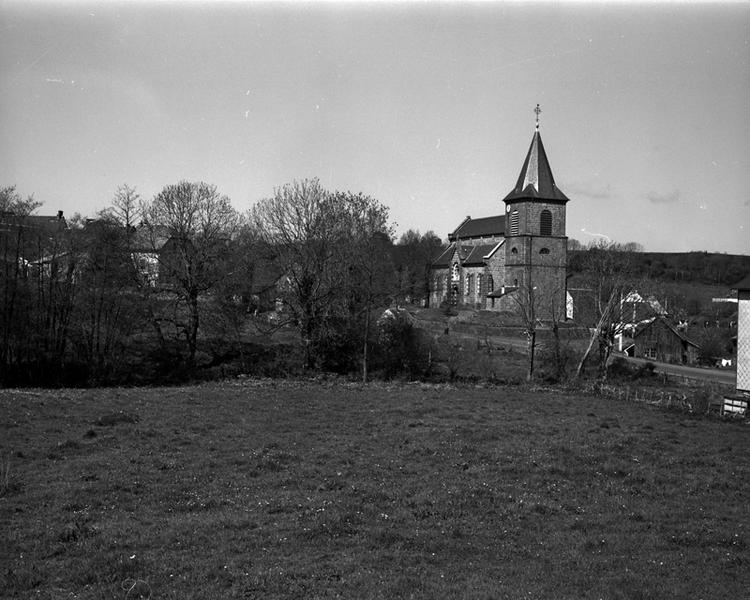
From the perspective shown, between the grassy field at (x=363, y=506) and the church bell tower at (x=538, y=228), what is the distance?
1938 inches

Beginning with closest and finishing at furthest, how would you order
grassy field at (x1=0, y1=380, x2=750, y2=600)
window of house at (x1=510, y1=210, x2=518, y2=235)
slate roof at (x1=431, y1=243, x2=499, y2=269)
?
grassy field at (x1=0, y1=380, x2=750, y2=600) < window of house at (x1=510, y1=210, x2=518, y2=235) < slate roof at (x1=431, y1=243, x2=499, y2=269)

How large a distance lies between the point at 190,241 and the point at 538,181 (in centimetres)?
4292

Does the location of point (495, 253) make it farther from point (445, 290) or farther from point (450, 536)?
point (450, 536)

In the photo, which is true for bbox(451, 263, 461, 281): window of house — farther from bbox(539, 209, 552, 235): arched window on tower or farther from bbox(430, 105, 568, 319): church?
bbox(539, 209, 552, 235): arched window on tower

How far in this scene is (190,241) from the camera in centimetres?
3497

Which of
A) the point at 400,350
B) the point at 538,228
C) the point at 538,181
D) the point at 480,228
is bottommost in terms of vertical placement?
the point at 400,350

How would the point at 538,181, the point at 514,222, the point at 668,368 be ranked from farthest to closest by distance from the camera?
1. the point at 514,222
2. the point at 538,181
3. the point at 668,368

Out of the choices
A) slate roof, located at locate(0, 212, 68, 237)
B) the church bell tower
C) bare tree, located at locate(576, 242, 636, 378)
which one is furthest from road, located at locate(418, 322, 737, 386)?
slate roof, located at locate(0, 212, 68, 237)

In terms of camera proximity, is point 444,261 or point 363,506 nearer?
point 363,506

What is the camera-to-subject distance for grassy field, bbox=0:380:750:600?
755cm

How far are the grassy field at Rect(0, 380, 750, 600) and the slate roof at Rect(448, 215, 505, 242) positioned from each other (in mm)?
62793

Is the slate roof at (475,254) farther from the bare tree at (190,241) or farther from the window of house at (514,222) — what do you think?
the bare tree at (190,241)

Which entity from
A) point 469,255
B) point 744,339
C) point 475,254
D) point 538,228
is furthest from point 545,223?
point 744,339

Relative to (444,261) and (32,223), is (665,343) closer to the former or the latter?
(444,261)
